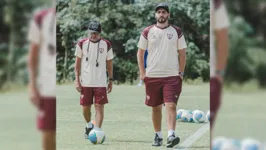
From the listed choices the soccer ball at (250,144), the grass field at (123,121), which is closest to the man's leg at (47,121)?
the soccer ball at (250,144)

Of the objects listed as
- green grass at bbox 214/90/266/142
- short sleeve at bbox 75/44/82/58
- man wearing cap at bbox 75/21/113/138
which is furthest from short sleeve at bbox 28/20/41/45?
short sleeve at bbox 75/44/82/58

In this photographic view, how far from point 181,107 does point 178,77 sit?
2345 mm

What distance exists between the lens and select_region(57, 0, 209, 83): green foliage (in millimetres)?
6539

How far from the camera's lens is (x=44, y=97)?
139 inches

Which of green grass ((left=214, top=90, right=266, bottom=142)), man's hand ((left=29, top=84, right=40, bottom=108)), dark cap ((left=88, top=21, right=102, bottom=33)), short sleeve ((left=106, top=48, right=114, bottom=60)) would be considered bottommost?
green grass ((left=214, top=90, right=266, bottom=142))

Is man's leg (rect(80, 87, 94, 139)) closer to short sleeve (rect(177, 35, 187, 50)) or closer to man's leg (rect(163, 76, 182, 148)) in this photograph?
man's leg (rect(163, 76, 182, 148))

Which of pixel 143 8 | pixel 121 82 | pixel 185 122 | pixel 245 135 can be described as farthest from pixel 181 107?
pixel 245 135

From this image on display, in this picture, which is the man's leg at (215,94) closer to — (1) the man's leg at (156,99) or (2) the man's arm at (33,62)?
(2) the man's arm at (33,62)

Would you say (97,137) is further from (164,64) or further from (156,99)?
(164,64)

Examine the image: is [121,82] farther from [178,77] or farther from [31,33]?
[31,33]

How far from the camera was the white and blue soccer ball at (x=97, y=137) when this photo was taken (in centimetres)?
637

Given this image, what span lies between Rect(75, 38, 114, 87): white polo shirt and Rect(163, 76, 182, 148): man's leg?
770 millimetres

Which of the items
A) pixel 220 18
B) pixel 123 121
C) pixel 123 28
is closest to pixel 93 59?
pixel 123 28

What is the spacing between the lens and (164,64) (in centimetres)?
600
